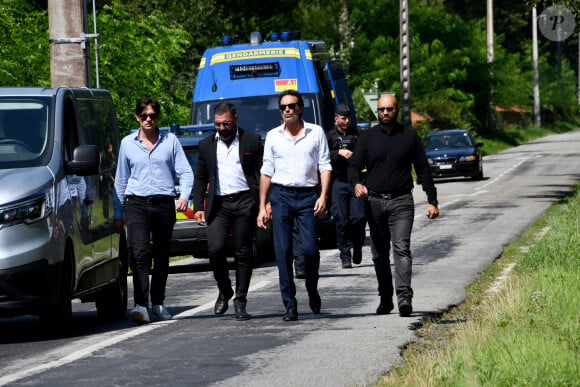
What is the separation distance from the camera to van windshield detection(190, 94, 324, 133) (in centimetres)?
2155

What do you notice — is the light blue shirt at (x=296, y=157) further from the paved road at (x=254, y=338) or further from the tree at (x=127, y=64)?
the tree at (x=127, y=64)

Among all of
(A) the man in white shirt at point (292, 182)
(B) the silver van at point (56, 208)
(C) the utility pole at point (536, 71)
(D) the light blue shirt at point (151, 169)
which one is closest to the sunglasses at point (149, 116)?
(D) the light blue shirt at point (151, 169)

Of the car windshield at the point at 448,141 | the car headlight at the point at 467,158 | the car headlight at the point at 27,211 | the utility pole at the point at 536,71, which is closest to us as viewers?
the car headlight at the point at 27,211

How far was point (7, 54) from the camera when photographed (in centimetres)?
2434

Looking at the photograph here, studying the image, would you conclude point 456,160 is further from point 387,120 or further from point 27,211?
point 27,211

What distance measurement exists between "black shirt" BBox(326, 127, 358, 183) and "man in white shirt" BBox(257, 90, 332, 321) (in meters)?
4.97

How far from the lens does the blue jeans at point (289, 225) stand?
11820 mm

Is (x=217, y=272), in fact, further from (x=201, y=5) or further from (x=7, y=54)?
(x=201, y=5)

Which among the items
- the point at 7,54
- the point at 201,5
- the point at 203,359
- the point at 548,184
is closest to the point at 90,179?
the point at 203,359

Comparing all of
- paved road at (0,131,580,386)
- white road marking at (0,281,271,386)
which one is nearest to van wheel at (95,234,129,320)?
paved road at (0,131,580,386)

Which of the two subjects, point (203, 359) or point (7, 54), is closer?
point (203, 359)

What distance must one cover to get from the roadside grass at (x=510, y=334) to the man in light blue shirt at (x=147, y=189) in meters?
2.36

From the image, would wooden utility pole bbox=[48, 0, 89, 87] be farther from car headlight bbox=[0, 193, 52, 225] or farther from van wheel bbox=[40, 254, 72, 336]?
car headlight bbox=[0, 193, 52, 225]

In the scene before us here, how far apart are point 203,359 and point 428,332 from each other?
2243 millimetres
